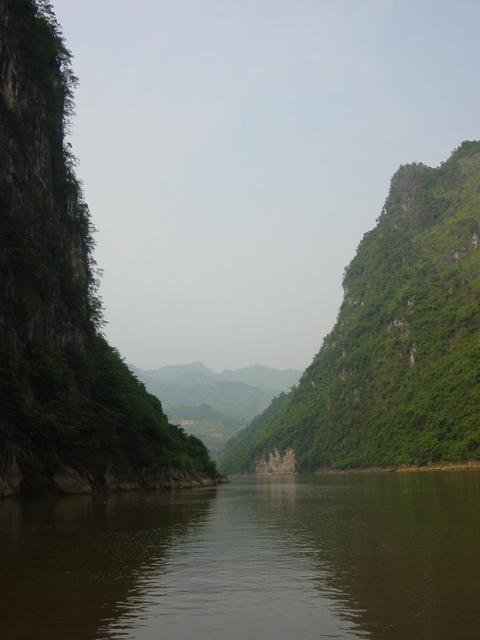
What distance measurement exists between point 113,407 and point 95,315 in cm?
2671

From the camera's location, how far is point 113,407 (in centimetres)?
7506

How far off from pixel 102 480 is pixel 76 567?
49.3 m

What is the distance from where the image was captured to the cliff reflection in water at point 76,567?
1430 cm

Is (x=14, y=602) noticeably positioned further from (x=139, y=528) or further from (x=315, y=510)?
(x=315, y=510)

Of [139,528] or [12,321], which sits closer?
[139,528]

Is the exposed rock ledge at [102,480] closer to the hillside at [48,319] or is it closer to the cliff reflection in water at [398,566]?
the hillside at [48,319]

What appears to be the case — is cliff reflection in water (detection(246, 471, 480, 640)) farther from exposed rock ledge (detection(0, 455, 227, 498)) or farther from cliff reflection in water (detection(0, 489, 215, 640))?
exposed rock ledge (detection(0, 455, 227, 498))

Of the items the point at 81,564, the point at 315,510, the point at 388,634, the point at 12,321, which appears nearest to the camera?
the point at 388,634

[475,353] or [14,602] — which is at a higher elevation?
[475,353]

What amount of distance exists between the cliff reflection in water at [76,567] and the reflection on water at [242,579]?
0.05m

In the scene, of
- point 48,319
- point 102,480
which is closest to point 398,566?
point 48,319

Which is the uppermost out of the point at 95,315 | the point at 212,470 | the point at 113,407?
the point at 95,315

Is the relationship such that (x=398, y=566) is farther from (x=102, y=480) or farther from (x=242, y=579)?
(x=102, y=480)

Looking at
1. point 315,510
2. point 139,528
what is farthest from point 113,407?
point 139,528
